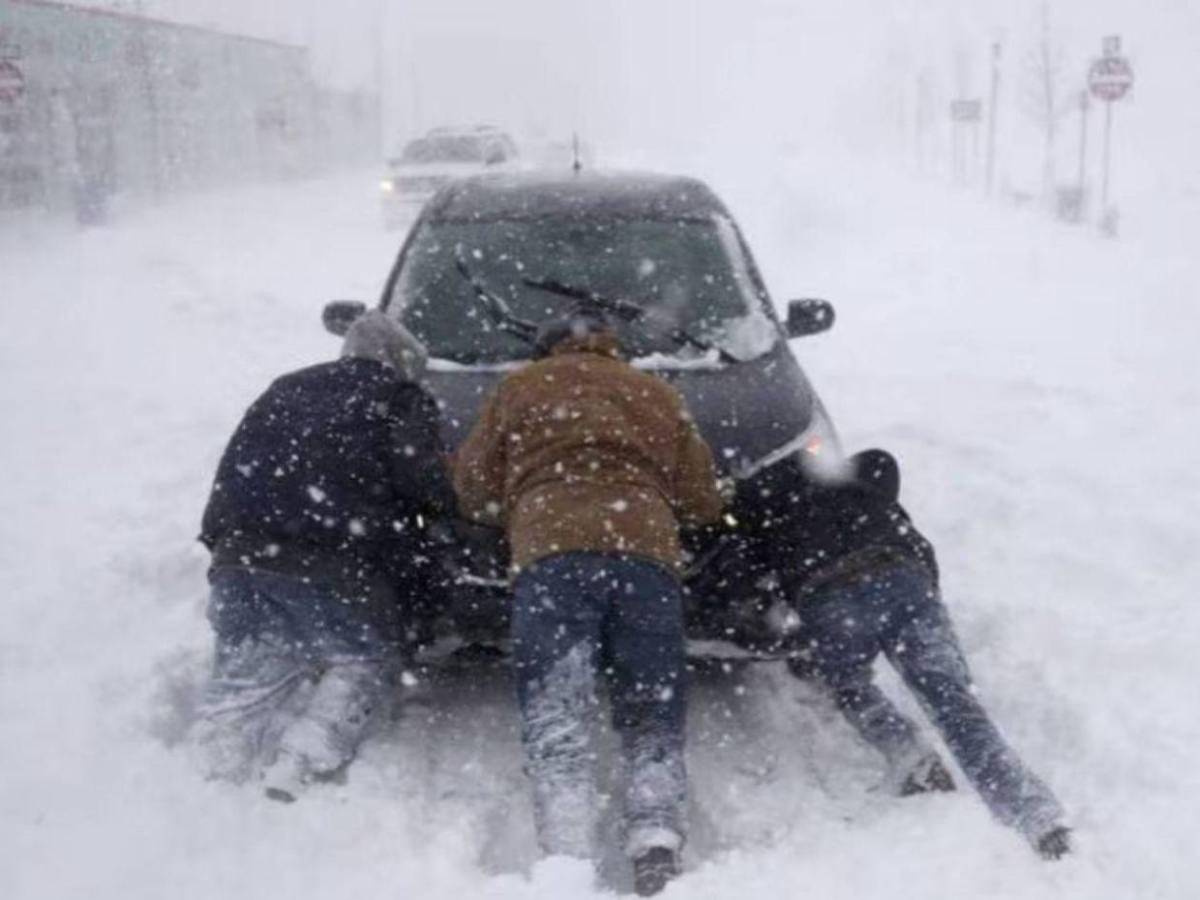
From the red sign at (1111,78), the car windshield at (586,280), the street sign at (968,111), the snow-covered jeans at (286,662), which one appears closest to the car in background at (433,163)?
the red sign at (1111,78)

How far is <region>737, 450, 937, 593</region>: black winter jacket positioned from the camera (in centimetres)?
383

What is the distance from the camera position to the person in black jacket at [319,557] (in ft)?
12.8

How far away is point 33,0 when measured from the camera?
2005cm

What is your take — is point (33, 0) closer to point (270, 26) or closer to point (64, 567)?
point (64, 567)

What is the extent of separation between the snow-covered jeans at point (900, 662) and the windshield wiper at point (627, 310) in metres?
1.47

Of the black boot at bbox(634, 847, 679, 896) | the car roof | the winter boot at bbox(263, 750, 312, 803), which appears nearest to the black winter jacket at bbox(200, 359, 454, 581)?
the winter boot at bbox(263, 750, 312, 803)

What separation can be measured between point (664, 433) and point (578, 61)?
9081 centimetres

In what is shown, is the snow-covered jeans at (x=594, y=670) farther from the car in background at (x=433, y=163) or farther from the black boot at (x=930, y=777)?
the car in background at (x=433, y=163)

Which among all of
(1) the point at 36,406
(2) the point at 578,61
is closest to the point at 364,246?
(1) the point at 36,406

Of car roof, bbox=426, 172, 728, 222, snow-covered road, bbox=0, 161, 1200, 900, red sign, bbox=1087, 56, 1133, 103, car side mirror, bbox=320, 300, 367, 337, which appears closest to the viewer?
snow-covered road, bbox=0, 161, 1200, 900

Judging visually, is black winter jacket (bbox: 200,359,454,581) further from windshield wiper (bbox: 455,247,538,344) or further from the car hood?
windshield wiper (bbox: 455,247,538,344)

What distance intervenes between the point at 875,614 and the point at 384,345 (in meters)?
1.89

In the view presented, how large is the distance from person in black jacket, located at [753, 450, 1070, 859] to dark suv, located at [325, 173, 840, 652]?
0.42ft

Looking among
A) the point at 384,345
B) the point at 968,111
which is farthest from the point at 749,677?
the point at 968,111
